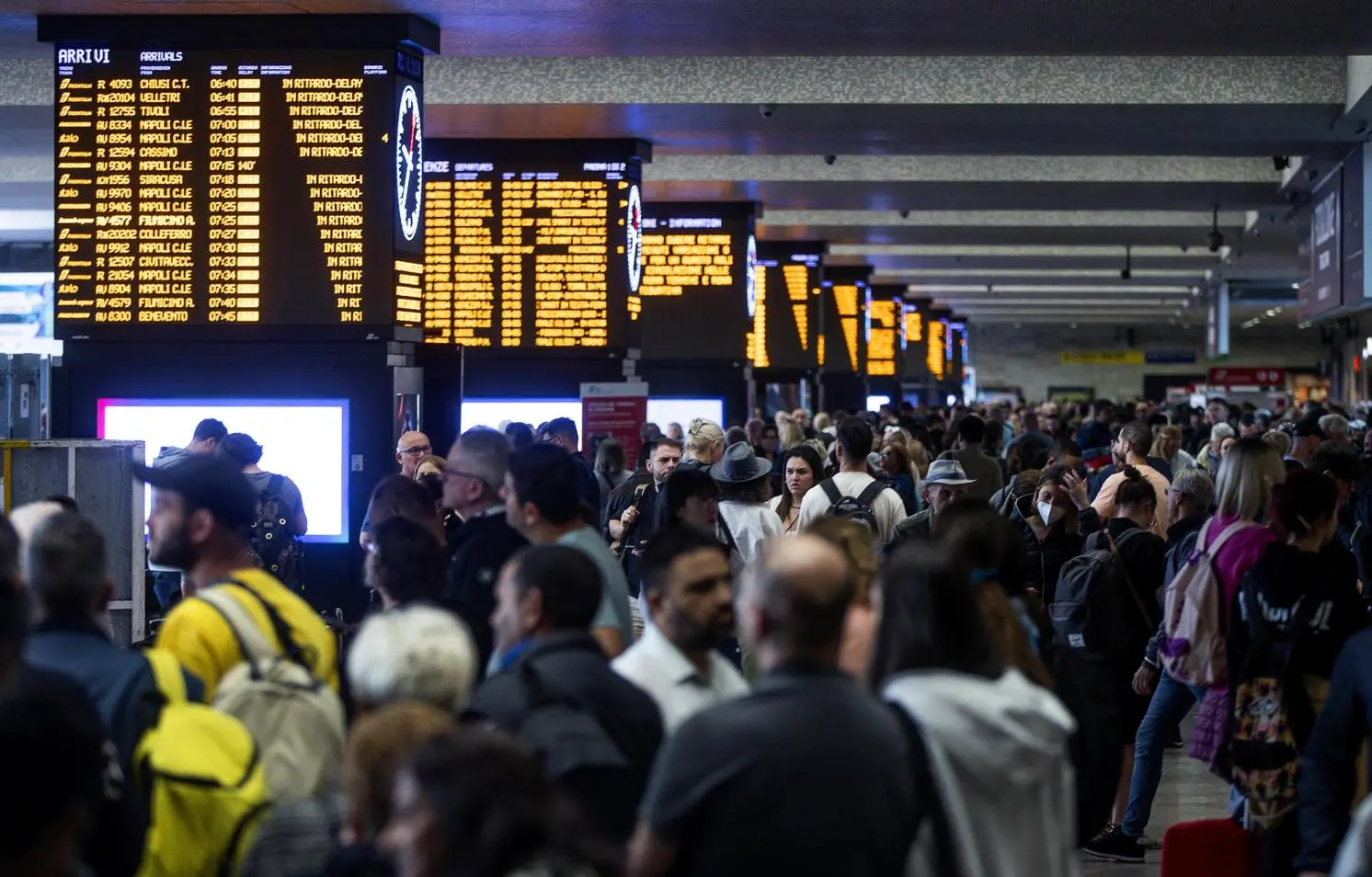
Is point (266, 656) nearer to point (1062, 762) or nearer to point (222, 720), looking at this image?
point (222, 720)

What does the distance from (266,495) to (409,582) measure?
4119mm

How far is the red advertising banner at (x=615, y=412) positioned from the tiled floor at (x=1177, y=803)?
5203 millimetres

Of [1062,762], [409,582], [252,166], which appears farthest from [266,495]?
[1062,762]

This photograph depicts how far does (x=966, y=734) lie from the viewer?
3.71 m

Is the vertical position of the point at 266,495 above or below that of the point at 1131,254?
below

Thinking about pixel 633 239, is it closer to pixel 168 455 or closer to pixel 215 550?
pixel 168 455

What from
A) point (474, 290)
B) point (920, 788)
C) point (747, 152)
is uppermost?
point (747, 152)

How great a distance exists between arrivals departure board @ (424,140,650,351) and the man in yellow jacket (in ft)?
35.0

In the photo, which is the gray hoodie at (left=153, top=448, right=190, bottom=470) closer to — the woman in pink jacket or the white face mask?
the white face mask

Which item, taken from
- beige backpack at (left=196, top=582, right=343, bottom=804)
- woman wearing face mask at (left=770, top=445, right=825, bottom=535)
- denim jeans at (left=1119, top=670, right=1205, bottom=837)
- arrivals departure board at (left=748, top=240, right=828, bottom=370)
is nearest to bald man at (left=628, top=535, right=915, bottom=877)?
beige backpack at (left=196, top=582, right=343, bottom=804)

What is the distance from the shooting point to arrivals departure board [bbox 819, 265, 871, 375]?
30203 millimetres

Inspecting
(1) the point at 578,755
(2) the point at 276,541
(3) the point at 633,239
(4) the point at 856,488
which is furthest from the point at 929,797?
(3) the point at 633,239

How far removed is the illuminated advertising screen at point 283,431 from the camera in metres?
11.0

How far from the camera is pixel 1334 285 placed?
16.1m
